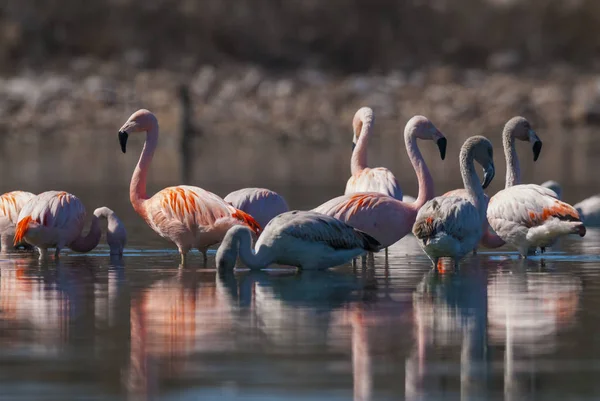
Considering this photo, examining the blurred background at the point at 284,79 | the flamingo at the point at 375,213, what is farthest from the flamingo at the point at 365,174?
the blurred background at the point at 284,79

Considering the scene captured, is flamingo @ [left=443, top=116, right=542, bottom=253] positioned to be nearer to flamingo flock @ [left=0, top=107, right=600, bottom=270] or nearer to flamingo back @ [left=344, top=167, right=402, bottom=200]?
flamingo flock @ [left=0, top=107, right=600, bottom=270]

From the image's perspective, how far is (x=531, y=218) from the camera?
11609 millimetres

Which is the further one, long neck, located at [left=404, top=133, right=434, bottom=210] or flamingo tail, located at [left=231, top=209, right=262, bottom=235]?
long neck, located at [left=404, top=133, right=434, bottom=210]

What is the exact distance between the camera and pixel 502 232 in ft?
39.1

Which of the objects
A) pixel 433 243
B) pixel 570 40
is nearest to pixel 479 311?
pixel 433 243

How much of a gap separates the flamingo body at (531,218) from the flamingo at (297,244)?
137 centimetres

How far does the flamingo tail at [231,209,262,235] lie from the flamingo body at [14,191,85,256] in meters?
1.37

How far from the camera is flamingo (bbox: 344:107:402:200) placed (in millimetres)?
13453

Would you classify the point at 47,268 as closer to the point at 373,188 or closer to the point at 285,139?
the point at 373,188

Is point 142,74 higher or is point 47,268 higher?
point 142,74

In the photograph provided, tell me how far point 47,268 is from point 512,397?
5.86m

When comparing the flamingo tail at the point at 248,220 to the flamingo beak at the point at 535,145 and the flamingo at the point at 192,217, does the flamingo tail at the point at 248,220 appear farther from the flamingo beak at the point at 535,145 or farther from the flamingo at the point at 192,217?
the flamingo beak at the point at 535,145

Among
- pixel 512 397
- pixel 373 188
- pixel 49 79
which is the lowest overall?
pixel 512 397

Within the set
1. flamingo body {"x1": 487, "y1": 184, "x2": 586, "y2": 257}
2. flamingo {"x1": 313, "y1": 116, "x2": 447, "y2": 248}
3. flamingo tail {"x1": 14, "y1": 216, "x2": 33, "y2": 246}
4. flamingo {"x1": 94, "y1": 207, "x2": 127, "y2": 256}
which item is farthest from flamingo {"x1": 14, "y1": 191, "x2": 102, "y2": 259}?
flamingo body {"x1": 487, "y1": 184, "x2": 586, "y2": 257}
